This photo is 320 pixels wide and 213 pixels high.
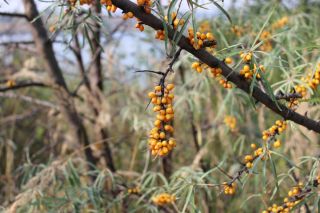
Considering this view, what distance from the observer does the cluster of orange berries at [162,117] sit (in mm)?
1004

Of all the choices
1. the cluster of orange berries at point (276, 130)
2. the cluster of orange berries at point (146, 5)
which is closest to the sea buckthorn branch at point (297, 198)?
the cluster of orange berries at point (276, 130)

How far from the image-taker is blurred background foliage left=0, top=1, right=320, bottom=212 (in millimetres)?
1620

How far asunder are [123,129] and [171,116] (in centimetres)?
234

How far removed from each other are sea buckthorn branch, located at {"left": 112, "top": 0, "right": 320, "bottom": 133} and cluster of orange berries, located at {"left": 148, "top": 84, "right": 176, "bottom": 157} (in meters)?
0.10

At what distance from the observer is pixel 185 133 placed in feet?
10.9

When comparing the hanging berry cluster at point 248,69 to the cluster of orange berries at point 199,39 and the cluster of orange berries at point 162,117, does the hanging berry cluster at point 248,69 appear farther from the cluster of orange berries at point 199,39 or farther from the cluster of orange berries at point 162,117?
the cluster of orange berries at point 162,117

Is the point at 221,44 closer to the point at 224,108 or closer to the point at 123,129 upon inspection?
the point at 224,108

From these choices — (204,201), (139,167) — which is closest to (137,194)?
(204,201)

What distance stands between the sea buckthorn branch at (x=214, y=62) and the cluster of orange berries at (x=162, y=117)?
0.10 m

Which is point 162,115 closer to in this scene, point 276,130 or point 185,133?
point 276,130

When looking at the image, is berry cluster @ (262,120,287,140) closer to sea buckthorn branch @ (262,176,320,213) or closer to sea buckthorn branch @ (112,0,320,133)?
sea buckthorn branch @ (112,0,320,133)


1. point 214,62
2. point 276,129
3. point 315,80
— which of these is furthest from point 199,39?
point 315,80

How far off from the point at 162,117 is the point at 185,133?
2319mm

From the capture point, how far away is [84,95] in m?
2.59
